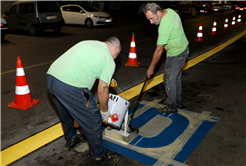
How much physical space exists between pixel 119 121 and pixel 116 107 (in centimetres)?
21

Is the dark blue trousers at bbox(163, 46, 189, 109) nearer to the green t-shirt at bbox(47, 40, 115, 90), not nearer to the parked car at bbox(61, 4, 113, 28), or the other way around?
the green t-shirt at bbox(47, 40, 115, 90)

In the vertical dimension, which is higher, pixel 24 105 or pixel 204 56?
pixel 204 56

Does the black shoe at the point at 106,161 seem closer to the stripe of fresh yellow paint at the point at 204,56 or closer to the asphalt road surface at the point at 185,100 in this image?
the asphalt road surface at the point at 185,100

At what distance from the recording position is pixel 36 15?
12.4 metres

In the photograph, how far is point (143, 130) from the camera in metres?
3.42

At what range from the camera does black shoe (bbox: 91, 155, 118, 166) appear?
105 inches

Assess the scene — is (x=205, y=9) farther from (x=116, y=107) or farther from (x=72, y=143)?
(x=72, y=143)

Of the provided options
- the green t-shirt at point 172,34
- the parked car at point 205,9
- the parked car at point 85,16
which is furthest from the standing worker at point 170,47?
→ the parked car at point 205,9

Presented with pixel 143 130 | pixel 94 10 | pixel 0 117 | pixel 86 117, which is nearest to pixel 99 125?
pixel 86 117

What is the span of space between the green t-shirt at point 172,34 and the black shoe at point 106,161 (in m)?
1.74

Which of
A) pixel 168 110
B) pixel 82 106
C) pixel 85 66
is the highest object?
pixel 85 66

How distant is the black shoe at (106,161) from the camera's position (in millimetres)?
2661

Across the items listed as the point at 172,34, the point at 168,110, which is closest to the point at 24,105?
the point at 168,110

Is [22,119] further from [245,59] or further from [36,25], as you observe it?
[36,25]
